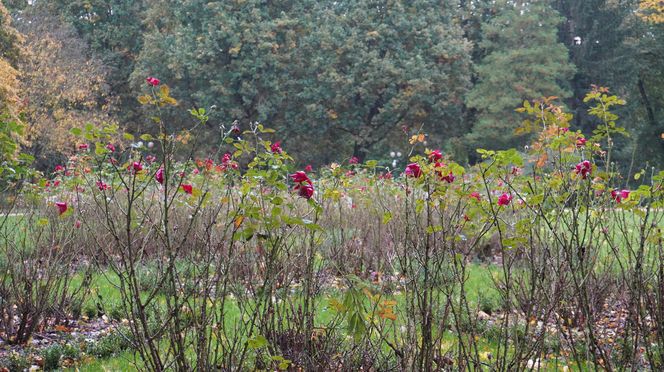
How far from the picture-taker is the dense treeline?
2528 centimetres

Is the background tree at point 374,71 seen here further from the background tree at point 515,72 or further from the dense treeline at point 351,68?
the background tree at point 515,72

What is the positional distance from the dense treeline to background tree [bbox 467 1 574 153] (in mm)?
59

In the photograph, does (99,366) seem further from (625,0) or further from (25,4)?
(625,0)

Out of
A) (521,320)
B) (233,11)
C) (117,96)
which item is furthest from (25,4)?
(521,320)

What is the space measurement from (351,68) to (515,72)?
22.7 feet

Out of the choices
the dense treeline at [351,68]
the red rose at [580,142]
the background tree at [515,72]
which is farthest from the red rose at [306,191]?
the background tree at [515,72]

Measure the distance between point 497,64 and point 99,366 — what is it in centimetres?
2545

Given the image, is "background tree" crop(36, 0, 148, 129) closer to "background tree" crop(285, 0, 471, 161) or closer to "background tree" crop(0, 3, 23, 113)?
"background tree" crop(285, 0, 471, 161)

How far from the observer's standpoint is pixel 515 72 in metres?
26.8

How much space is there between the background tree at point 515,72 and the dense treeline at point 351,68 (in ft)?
0.19

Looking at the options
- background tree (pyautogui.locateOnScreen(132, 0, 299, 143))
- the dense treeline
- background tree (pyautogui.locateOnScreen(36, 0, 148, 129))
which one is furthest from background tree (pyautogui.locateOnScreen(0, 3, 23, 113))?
background tree (pyautogui.locateOnScreen(36, 0, 148, 129))

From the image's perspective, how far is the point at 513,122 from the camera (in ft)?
86.3

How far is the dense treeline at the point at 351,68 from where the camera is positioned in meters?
25.3

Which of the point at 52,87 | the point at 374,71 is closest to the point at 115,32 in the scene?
the point at 52,87
